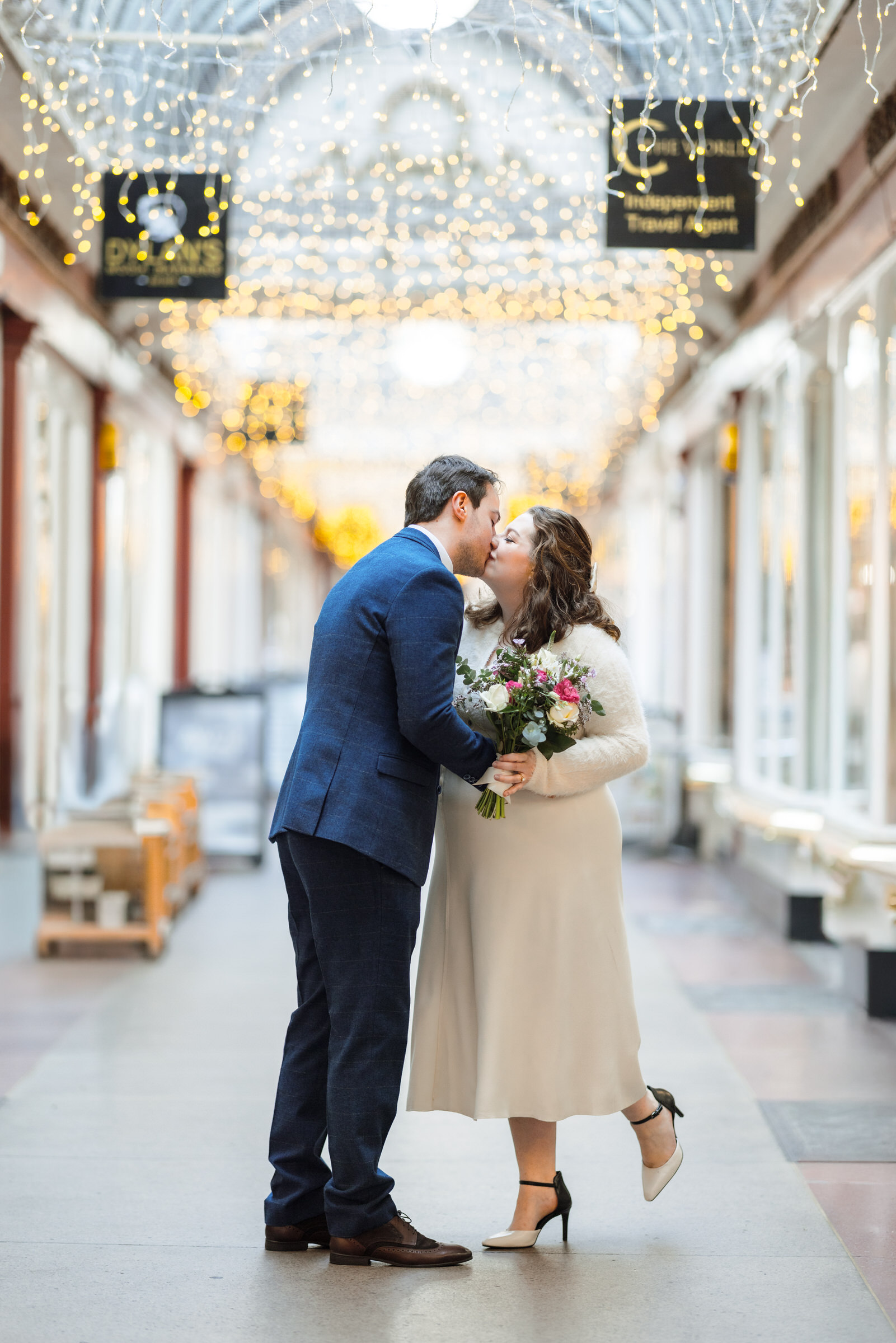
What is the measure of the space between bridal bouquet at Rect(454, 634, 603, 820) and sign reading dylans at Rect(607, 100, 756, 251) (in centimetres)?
316

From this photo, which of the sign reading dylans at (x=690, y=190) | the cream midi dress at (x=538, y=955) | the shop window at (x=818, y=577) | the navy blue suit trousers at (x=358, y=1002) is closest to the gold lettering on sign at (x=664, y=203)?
the sign reading dylans at (x=690, y=190)

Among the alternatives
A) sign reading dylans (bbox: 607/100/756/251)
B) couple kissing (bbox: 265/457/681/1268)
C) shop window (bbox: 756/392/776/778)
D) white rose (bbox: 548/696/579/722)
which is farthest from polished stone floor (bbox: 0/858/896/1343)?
shop window (bbox: 756/392/776/778)

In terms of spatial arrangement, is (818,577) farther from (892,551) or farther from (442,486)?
(442,486)

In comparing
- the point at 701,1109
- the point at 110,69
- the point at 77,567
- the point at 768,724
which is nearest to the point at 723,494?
the point at 768,724

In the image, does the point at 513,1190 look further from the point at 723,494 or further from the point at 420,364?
the point at 723,494

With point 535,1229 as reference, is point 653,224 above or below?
above

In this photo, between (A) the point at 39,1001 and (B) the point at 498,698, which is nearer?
(B) the point at 498,698

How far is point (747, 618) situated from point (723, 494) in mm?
2261

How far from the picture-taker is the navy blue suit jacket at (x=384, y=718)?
284cm

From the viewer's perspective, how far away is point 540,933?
3.08 metres

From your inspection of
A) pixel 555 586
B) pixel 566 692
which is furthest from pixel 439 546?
pixel 566 692

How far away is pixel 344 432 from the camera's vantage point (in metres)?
18.2

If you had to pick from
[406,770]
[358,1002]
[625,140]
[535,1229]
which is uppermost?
[625,140]

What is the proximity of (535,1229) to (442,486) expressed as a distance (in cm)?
165
